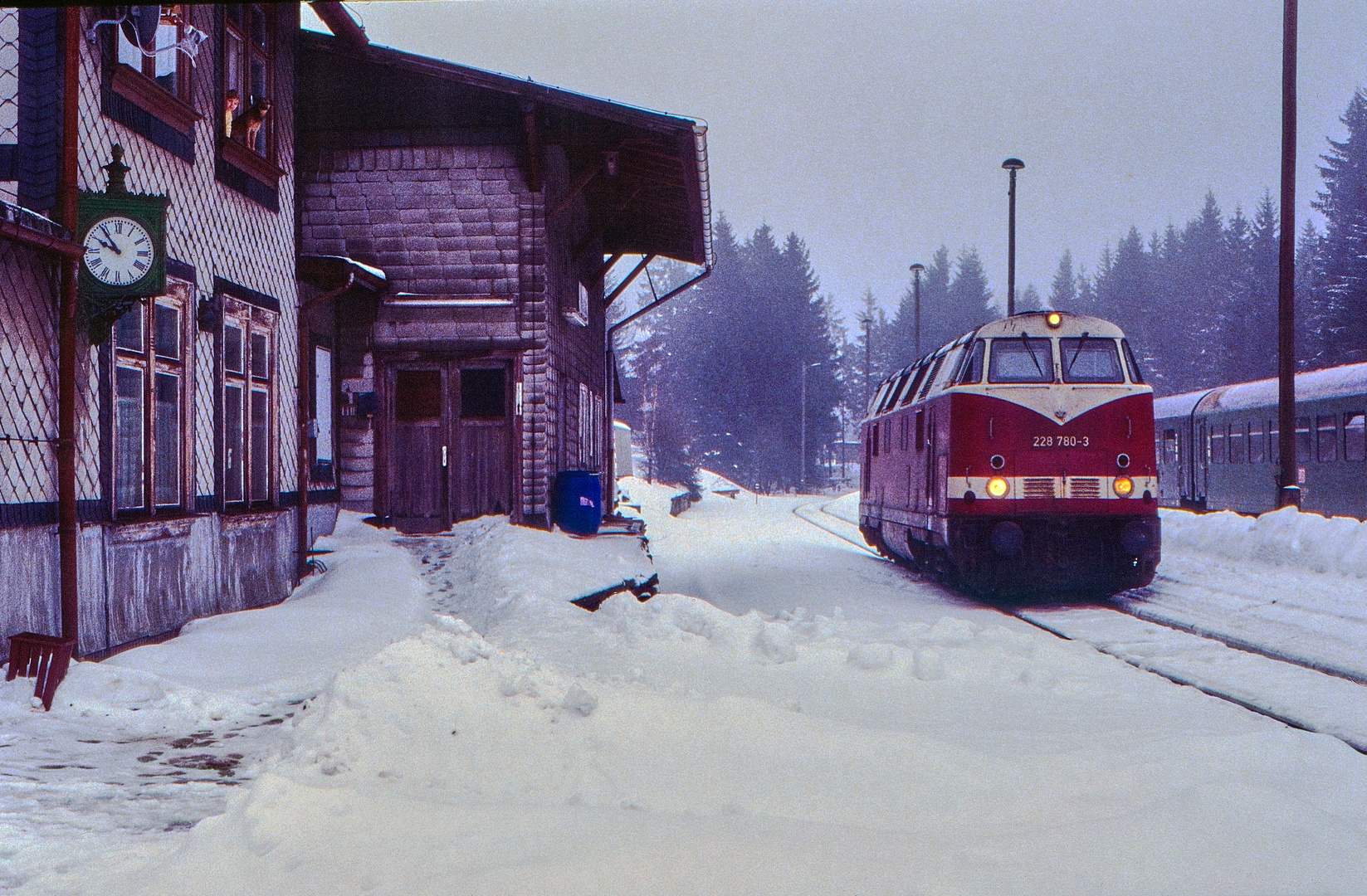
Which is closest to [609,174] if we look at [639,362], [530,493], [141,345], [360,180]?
[360,180]

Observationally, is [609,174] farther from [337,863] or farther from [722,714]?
[337,863]

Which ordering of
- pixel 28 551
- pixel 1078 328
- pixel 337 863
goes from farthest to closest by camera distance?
1. pixel 1078 328
2. pixel 28 551
3. pixel 337 863

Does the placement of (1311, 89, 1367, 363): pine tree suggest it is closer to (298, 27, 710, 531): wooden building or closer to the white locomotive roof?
the white locomotive roof

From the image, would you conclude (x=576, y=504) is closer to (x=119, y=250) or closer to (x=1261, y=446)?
(x=119, y=250)

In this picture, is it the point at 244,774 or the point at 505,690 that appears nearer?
the point at 244,774

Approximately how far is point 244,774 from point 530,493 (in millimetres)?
9213

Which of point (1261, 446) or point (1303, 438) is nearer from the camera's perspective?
point (1303, 438)

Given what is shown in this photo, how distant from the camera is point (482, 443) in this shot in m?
14.0

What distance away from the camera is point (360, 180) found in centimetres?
1397

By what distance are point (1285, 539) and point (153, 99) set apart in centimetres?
1312

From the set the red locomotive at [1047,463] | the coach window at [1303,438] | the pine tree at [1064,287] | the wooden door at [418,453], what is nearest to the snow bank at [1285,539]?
the red locomotive at [1047,463]

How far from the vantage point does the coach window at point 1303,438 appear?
20594 mm

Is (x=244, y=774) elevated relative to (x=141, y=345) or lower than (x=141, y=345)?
lower

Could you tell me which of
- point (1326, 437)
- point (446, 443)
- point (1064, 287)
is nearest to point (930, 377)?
point (446, 443)
